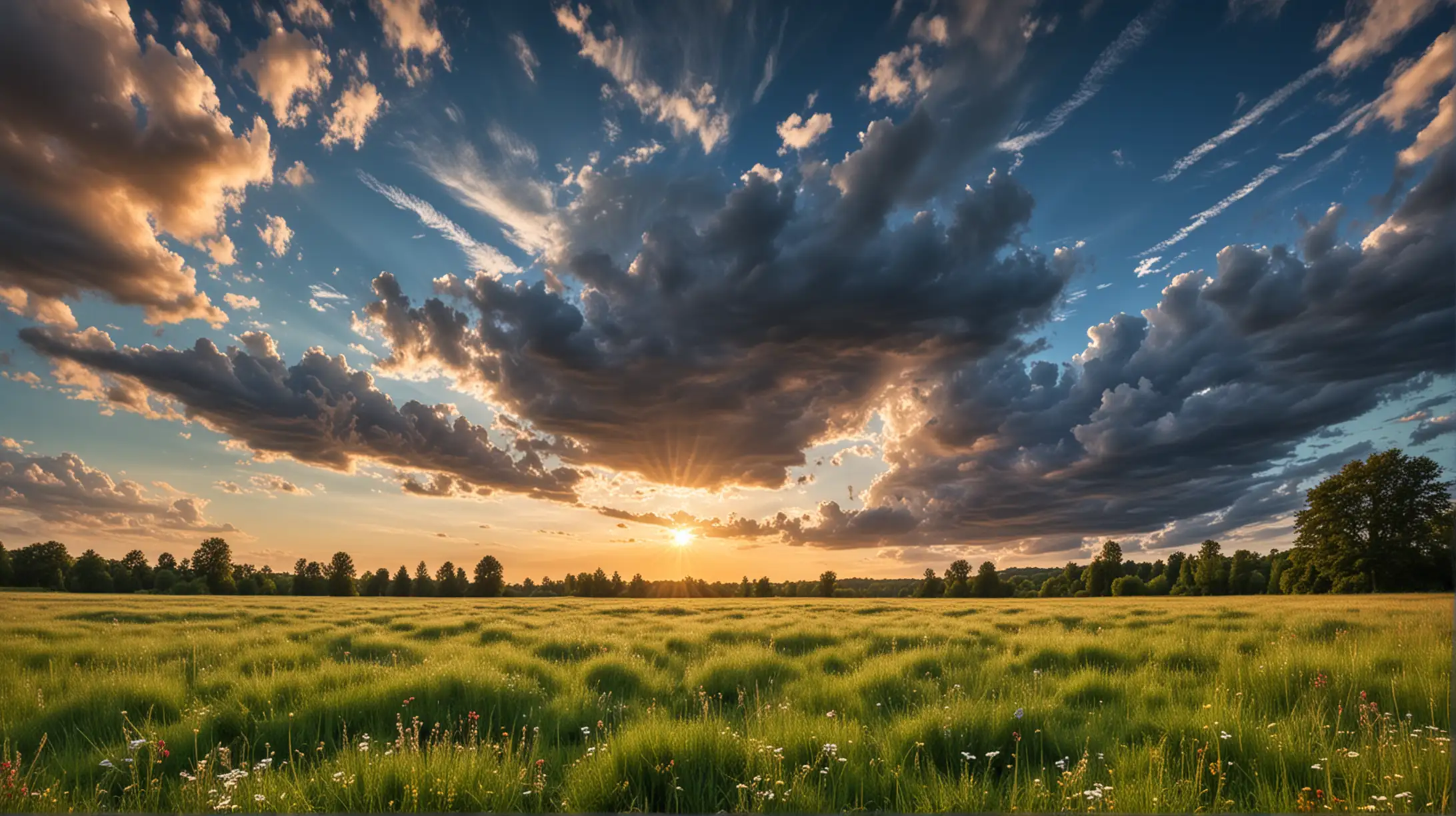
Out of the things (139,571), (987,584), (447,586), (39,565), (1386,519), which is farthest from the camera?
(987,584)

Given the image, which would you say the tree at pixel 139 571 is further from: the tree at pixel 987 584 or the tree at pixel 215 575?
the tree at pixel 987 584

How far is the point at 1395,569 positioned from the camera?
46.0 ft

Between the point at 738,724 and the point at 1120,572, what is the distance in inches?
3193

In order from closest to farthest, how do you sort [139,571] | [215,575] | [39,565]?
1. [39,565]
2. [215,575]
3. [139,571]

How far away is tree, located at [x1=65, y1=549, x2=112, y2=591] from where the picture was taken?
34438 millimetres

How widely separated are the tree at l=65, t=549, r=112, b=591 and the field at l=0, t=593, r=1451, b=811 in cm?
3047

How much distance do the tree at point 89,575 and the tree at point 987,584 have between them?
9428cm

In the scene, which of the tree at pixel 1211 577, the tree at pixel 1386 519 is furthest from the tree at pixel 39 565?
the tree at pixel 1211 577

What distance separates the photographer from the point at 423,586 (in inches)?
2510

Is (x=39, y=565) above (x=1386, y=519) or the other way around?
the other way around

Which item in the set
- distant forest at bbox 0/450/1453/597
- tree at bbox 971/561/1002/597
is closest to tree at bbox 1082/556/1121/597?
distant forest at bbox 0/450/1453/597

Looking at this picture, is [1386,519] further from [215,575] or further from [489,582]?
[489,582]

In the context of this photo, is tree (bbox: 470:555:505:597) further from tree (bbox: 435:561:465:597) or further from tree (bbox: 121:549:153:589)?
tree (bbox: 121:549:153:589)

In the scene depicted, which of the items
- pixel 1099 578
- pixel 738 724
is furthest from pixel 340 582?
pixel 1099 578
